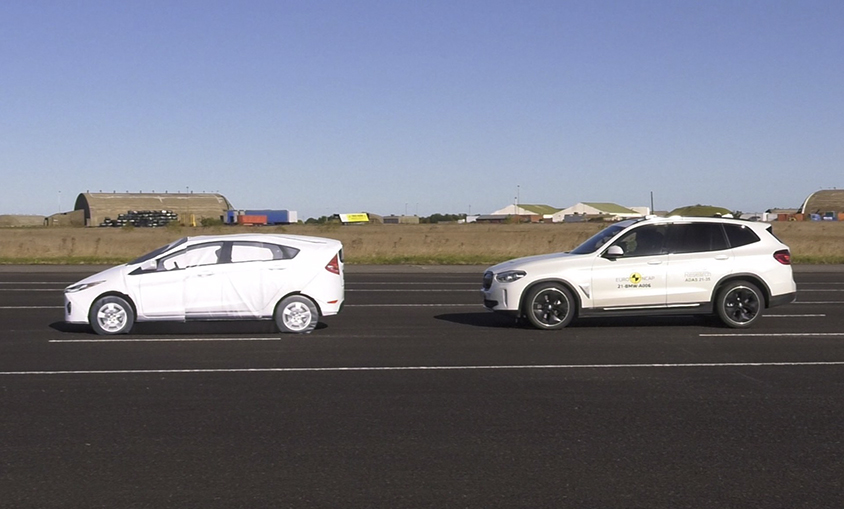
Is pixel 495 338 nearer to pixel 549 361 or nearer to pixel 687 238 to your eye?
pixel 549 361

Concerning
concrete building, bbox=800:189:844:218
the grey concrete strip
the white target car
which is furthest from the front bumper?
concrete building, bbox=800:189:844:218

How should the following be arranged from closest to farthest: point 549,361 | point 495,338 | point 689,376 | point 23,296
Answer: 1. point 689,376
2. point 549,361
3. point 495,338
4. point 23,296

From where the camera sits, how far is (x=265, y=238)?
14.5 m

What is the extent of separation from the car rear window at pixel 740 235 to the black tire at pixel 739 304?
2.15 ft

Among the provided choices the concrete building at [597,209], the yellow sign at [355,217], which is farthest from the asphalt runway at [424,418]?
the concrete building at [597,209]

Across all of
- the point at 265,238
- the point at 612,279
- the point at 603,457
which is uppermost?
the point at 265,238

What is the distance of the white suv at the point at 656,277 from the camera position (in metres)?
14.3

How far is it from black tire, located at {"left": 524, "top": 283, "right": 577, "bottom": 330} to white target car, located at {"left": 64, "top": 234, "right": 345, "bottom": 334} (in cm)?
296

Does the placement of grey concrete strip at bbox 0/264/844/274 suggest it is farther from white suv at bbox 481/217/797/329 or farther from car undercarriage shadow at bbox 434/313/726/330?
white suv at bbox 481/217/797/329

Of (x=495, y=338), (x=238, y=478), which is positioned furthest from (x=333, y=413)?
(x=495, y=338)

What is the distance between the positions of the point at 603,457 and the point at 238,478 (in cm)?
265

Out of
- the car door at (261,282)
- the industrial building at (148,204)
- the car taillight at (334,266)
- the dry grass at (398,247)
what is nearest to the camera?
the car door at (261,282)

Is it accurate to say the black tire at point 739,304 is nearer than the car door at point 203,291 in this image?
No

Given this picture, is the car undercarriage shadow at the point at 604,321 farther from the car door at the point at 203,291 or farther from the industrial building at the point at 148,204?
the industrial building at the point at 148,204
